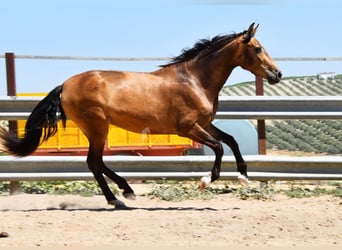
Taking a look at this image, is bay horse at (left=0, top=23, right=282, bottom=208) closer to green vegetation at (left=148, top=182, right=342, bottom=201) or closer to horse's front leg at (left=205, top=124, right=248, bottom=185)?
horse's front leg at (left=205, top=124, right=248, bottom=185)

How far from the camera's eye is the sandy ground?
17.5 feet

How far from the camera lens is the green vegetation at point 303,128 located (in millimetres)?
15008

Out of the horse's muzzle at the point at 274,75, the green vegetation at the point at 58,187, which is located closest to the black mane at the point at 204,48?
the horse's muzzle at the point at 274,75

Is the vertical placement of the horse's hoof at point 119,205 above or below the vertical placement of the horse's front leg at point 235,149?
below

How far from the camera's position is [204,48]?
8.28 metres

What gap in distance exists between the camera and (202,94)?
7.87 m

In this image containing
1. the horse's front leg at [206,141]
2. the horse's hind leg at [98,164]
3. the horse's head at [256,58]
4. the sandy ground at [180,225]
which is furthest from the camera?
the horse's head at [256,58]

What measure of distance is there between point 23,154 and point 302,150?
9616mm

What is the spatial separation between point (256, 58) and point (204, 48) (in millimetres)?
670

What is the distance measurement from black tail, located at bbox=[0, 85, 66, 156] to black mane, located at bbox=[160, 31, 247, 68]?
1417mm

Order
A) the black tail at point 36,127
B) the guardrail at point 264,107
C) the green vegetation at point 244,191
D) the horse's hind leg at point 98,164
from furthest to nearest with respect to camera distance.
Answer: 1. the guardrail at point 264,107
2. the green vegetation at point 244,191
3. the black tail at point 36,127
4. the horse's hind leg at point 98,164

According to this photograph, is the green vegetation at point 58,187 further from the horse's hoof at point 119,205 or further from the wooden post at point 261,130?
the wooden post at point 261,130

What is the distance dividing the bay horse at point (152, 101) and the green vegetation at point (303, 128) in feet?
22.2

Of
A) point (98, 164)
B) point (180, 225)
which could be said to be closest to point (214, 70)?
point (98, 164)
